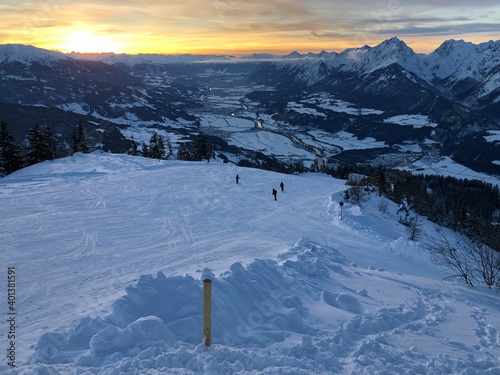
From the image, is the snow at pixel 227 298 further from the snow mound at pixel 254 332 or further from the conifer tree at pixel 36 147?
the conifer tree at pixel 36 147

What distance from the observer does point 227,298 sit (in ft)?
29.6

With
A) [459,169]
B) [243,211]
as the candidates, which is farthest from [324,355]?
[459,169]

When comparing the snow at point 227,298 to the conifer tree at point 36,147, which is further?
the conifer tree at point 36,147

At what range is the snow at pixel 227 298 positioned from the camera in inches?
273

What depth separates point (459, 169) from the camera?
550 ft

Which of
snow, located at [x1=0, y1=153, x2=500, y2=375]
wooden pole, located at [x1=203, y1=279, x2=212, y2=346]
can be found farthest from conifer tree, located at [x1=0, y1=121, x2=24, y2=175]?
wooden pole, located at [x1=203, y1=279, x2=212, y2=346]

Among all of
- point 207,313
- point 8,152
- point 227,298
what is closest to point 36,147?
point 8,152

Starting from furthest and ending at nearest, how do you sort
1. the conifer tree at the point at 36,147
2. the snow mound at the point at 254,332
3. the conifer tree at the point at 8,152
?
the conifer tree at the point at 36,147 < the conifer tree at the point at 8,152 < the snow mound at the point at 254,332

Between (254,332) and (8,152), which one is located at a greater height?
(254,332)

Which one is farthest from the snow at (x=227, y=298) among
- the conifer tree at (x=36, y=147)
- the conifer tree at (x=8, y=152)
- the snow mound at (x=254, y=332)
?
the conifer tree at (x=36, y=147)

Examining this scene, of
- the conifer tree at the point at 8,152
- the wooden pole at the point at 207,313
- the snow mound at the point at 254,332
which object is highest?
the wooden pole at the point at 207,313

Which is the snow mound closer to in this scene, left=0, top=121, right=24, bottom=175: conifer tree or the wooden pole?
the wooden pole

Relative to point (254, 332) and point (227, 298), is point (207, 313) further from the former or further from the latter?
point (227, 298)

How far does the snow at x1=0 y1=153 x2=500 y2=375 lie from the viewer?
693 centimetres
